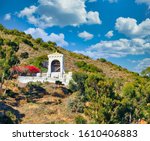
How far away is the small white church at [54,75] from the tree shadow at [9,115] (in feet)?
36.3

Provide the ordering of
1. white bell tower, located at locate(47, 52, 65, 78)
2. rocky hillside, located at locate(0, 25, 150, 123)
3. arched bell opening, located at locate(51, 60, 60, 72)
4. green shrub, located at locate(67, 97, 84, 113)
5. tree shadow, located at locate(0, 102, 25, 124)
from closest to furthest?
1. tree shadow, located at locate(0, 102, 25, 124)
2. rocky hillside, located at locate(0, 25, 150, 123)
3. green shrub, located at locate(67, 97, 84, 113)
4. white bell tower, located at locate(47, 52, 65, 78)
5. arched bell opening, located at locate(51, 60, 60, 72)

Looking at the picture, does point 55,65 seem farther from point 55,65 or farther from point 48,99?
point 48,99

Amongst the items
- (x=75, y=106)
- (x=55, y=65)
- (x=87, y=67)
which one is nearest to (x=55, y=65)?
(x=55, y=65)

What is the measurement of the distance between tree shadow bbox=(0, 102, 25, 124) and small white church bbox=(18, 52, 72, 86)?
1105cm

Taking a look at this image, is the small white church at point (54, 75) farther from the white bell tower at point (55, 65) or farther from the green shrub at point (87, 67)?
the green shrub at point (87, 67)

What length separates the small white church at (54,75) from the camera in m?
48.4

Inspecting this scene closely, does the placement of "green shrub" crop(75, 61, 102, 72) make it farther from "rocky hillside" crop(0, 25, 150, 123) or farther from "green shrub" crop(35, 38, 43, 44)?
"rocky hillside" crop(0, 25, 150, 123)

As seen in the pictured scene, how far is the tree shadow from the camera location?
31344mm

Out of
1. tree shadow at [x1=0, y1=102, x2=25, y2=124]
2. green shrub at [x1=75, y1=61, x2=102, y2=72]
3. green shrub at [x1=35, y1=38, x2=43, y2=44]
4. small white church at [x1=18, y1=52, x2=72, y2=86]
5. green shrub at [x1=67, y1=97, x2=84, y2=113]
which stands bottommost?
A: tree shadow at [x1=0, y1=102, x2=25, y2=124]

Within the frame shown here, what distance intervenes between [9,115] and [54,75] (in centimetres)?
1881

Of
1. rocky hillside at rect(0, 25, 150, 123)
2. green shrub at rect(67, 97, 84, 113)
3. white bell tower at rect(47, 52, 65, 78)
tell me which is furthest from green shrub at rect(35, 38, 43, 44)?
green shrub at rect(67, 97, 84, 113)

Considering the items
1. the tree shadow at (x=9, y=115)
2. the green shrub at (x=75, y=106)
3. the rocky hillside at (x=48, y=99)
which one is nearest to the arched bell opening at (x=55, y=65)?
the rocky hillside at (x=48, y=99)

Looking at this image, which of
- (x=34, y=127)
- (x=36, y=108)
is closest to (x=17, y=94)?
(x=36, y=108)

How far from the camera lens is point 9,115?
109 feet
